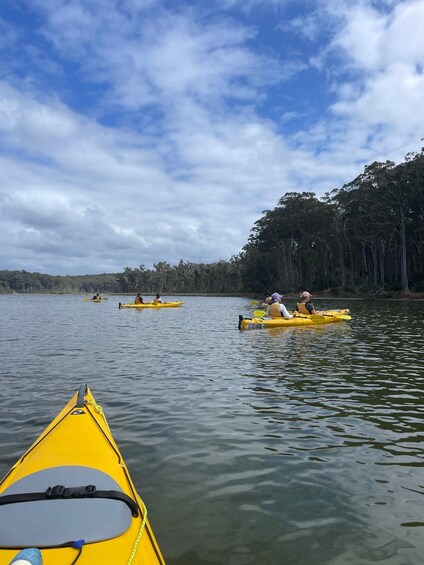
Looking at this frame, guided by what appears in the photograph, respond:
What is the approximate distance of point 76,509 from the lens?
9.82ft

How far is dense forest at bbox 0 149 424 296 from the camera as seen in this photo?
49312mm

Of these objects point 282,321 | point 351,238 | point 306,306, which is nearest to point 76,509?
point 282,321

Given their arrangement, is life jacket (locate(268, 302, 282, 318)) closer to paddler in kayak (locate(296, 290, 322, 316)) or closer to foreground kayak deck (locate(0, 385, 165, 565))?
paddler in kayak (locate(296, 290, 322, 316))

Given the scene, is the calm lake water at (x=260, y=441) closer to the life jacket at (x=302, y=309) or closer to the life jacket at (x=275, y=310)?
the life jacket at (x=275, y=310)

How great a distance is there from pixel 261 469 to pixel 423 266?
61.8m

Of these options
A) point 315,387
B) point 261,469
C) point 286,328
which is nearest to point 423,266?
point 286,328

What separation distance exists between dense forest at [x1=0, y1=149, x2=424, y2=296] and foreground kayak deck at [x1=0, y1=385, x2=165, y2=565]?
49.3m

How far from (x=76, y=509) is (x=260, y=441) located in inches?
127

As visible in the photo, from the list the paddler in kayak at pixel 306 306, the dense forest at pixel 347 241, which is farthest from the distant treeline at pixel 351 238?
the paddler in kayak at pixel 306 306

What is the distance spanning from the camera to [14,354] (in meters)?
13.3

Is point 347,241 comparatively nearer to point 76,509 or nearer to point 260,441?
point 260,441

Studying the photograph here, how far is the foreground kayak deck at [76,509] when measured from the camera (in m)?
2.58

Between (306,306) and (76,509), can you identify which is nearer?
(76,509)

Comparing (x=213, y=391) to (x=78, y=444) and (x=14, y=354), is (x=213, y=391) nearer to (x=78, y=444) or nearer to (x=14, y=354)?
(x=78, y=444)
